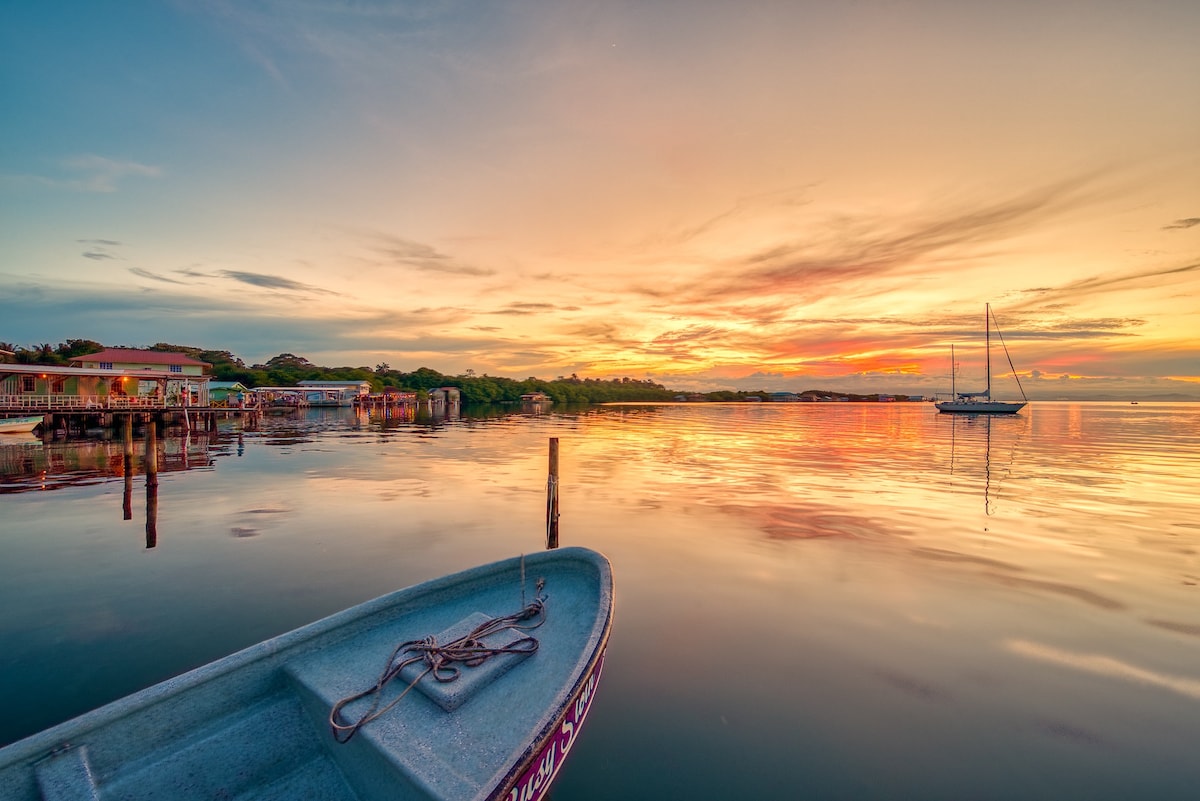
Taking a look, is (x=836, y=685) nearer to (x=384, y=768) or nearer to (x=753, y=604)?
(x=753, y=604)

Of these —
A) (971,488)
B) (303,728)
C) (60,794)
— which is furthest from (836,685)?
(971,488)

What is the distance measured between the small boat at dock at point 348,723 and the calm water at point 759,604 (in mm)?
1730

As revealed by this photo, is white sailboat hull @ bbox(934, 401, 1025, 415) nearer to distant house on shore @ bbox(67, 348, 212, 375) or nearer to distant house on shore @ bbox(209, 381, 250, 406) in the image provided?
distant house on shore @ bbox(209, 381, 250, 406)

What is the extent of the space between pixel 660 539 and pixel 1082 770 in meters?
9.74

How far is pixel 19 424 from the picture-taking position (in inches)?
1521

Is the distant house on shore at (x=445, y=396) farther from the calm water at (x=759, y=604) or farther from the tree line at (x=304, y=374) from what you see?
the calm water at (x=759, y=604)

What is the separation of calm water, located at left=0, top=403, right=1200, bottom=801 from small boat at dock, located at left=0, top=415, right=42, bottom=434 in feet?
77.1

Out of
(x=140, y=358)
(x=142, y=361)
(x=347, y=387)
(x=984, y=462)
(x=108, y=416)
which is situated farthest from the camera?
(x=347, y=387)

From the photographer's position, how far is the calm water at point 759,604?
608cm

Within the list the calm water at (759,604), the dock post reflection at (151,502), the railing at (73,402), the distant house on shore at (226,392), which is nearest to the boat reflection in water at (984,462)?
the calm water at (759,604)

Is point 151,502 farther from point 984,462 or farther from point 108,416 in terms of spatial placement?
point 108,416

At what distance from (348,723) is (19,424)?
5406 centimetres

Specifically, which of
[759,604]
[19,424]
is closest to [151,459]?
[759,604]

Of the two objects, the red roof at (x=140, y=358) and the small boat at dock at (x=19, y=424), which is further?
the red roof at (x=140, y=358)
